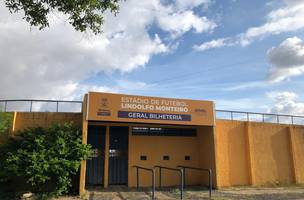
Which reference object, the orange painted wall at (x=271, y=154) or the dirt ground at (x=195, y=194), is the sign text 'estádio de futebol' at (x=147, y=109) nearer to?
the dirt ground at (x=195, y=194)

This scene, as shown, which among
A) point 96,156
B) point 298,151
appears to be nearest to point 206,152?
point 96,156

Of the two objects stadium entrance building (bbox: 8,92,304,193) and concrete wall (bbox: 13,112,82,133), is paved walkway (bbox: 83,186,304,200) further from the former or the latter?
concrete wall (bbox: 13,112,82,133)

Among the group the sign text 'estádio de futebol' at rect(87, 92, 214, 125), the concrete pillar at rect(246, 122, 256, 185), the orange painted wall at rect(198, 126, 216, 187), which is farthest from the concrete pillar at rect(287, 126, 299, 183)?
the sign text 'estádio de futebol' at rect(87, 92, 214, 125)

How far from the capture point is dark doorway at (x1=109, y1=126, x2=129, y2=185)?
14641mm

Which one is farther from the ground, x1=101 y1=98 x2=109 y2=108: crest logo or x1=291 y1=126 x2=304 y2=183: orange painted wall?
x1=101 y1=98 x2=109 y2=108: crest logo

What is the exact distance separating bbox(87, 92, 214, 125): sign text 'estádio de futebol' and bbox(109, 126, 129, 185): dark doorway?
2040mm

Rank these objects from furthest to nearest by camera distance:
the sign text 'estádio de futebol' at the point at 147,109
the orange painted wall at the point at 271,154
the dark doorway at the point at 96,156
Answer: the orange painted wall at the point at 271,154
the dark doorway at the point at 96,156
the sign text 'estádio de futebol' at the point at 147,109

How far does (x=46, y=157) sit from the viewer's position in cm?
1141

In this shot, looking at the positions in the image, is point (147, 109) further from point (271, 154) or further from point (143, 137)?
point (271, 154)

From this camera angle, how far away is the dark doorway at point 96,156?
14.3m

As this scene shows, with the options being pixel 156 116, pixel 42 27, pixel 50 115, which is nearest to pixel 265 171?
pixel 156 116

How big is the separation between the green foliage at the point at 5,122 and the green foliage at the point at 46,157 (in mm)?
733

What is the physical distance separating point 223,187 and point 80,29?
399 inches

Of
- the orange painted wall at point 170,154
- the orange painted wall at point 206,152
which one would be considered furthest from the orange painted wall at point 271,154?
the orange painted wall at point 170,154
